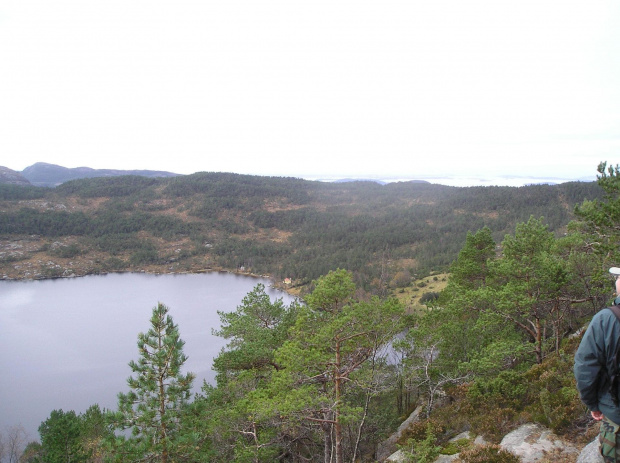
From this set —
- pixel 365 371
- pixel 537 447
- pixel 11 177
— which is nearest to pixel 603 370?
pixel 537 447

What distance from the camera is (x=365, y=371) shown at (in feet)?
30.4

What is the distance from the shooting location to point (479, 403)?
888 cm

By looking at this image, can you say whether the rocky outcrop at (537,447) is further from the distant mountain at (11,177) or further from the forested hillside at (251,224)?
the distant mountain at (11,177)

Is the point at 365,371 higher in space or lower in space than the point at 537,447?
Answer: lower

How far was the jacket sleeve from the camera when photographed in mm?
2873

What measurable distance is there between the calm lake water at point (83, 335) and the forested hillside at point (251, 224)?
1923 cm

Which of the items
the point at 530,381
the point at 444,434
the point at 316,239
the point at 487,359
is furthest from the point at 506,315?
the point at 316,239

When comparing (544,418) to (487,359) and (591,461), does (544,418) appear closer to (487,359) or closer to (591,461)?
(591,461)

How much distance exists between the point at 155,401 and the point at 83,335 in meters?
52.1

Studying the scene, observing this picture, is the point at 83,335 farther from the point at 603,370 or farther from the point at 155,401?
the point at 603,370

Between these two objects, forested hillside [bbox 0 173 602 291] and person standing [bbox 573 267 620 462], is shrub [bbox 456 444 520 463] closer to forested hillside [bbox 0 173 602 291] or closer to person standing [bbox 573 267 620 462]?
person standing [bbox 573 267 620 462]

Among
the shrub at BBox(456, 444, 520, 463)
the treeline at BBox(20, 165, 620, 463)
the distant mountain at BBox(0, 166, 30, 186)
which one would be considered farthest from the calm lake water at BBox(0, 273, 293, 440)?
the distant mountain at BBox(0, 166, 30, 186)

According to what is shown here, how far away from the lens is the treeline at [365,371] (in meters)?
7.60

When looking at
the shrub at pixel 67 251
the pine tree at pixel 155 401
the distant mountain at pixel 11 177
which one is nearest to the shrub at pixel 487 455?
the pine tree at pixel 155 401
